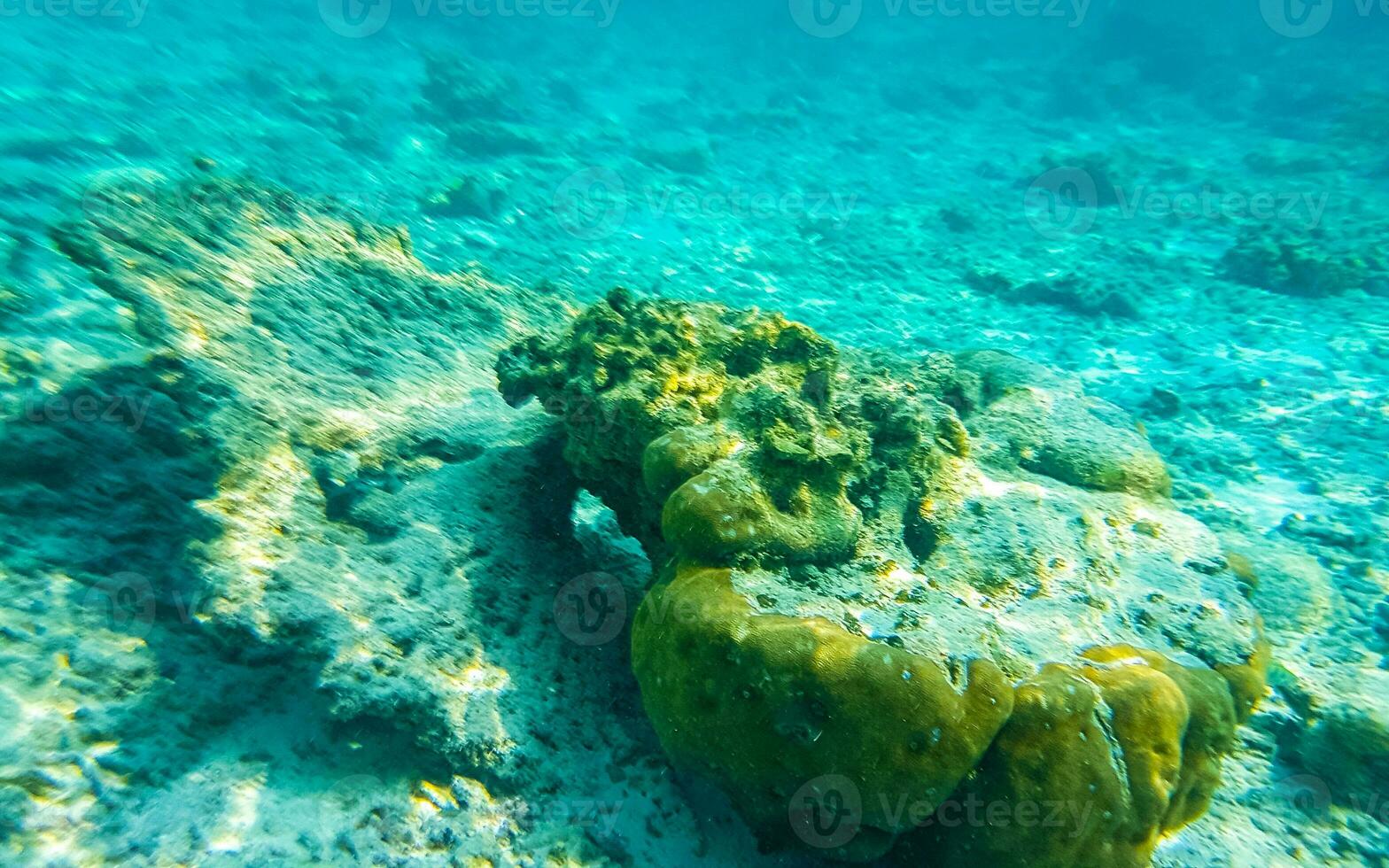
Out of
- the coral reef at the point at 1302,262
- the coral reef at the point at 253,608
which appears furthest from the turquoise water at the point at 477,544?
the coral reef at the point at 1302,262

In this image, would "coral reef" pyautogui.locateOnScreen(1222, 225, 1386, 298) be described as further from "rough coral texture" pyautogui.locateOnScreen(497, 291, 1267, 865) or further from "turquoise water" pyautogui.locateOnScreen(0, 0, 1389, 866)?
"rough coral texture" pyautogui.locateOnScreen(497, 291, 1267, 865)

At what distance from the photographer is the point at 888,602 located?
3.13 metres

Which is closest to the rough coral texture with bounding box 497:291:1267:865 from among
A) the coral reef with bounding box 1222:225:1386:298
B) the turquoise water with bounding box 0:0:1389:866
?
the turquoise water with bounding box 0:0:1389:866

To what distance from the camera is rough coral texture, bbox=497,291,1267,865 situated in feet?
8.96

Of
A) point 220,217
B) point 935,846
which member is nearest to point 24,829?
point 935,846

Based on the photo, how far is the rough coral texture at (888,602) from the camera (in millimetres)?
2730

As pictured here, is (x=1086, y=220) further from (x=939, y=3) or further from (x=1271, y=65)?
(x=939, y=3)

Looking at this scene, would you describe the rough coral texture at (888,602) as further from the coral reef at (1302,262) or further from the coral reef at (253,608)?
the coral reef at (1302,262)

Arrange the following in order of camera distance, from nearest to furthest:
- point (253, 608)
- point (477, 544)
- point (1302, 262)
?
point (253, 608), point (477, 544), point (1302, 262)

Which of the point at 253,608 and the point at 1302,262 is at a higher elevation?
the point at 1302,262

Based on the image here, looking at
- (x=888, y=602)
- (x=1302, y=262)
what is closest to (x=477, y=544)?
(x=888, y=602)

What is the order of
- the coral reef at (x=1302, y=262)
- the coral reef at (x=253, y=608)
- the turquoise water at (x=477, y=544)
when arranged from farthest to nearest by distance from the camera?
the coral reef at (x=1302, y=262) < the turquoise water at (x=477, y=544) < the coral reef at (x=253, y=608)

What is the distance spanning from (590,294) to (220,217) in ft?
17.3

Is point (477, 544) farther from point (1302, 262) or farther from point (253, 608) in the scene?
point (1302, 262)
